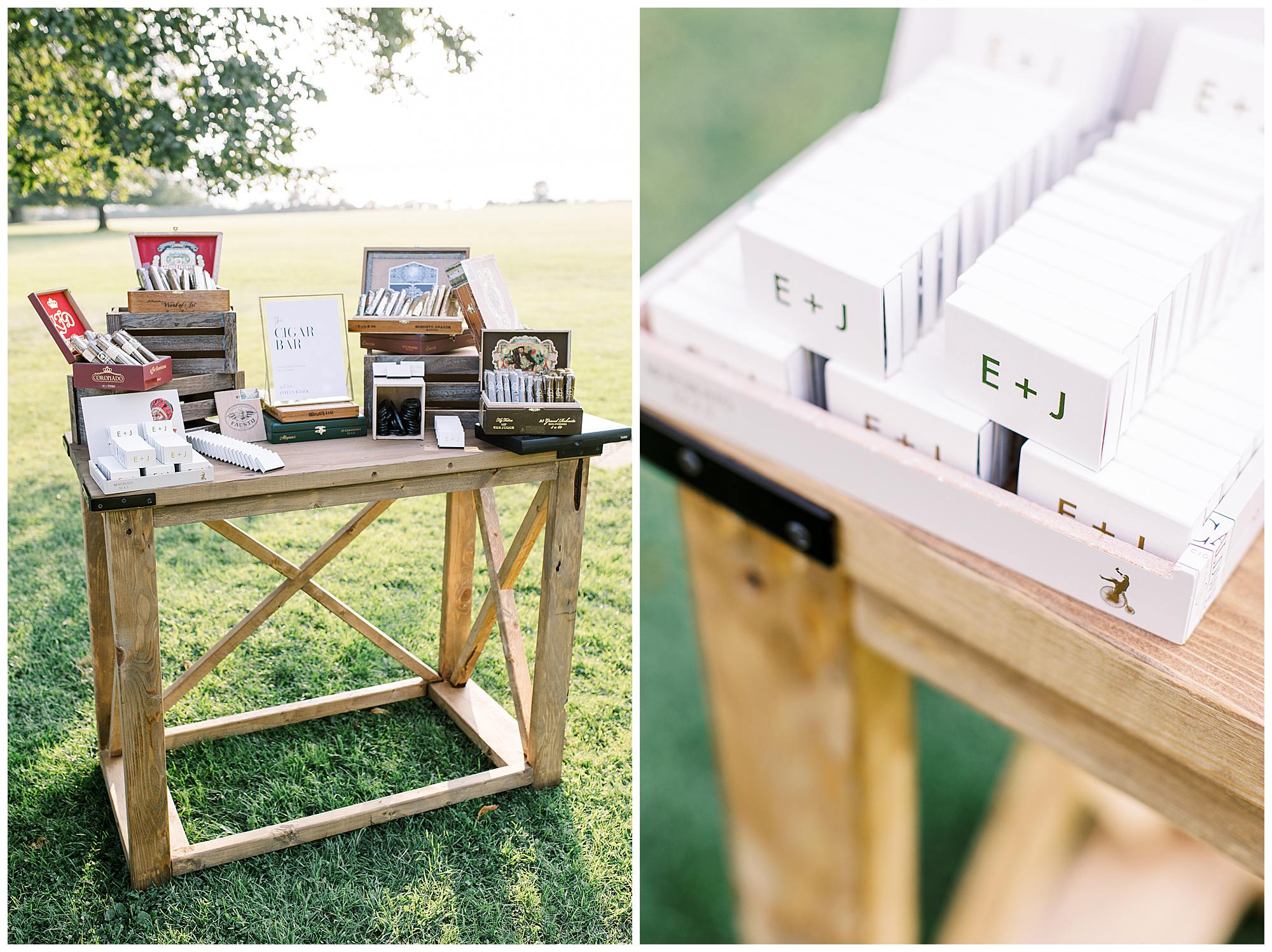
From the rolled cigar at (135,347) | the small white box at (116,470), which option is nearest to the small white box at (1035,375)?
the small white box at (116,470)

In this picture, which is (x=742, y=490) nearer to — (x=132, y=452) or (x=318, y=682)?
(x=132, y=452)

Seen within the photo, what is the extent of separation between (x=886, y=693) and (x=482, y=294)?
91cm

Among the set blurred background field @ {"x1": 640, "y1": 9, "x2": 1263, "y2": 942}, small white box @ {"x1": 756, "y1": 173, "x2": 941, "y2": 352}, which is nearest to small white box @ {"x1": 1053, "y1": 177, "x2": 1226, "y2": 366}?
small white box @ {"x1": 756, "y1": 173, "x2": 941, "y2": 352}

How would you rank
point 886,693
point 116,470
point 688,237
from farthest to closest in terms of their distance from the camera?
point 688,237, point 116,470, point 886,693

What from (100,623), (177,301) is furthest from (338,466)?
(100,623)

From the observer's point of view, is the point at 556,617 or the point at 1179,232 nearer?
the point at 1179,232

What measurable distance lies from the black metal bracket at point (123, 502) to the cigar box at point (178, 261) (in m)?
0.32

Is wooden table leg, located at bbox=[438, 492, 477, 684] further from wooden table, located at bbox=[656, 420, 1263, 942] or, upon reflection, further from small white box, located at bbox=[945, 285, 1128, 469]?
small white box, located at bbox=[945, 285, 1128, 469]

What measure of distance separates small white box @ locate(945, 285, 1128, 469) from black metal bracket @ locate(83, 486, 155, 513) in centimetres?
105

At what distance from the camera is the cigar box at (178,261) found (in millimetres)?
1431

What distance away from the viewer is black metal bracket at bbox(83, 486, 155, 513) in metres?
1.25

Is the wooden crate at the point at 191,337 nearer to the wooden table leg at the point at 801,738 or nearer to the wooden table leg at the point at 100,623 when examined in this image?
the wooden table leg at the point at 100,623

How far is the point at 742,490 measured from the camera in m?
0.83

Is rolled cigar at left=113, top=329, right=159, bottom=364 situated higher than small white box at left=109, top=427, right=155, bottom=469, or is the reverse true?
rolled cigar at left=113, top=329, right=159, bottom=364
